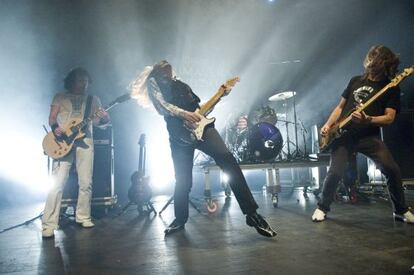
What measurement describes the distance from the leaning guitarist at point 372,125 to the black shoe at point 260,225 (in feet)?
3.25

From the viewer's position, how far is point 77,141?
13.0ft

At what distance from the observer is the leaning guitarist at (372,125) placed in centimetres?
329

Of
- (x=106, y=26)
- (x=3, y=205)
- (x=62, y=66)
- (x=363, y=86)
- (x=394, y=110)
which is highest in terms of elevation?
(x=106, y=26)

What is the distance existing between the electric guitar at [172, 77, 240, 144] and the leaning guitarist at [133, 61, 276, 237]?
0.02 m

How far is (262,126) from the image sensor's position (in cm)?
630

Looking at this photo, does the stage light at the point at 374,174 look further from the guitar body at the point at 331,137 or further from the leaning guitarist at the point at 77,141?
the leaning guitarist at the point at 77,141

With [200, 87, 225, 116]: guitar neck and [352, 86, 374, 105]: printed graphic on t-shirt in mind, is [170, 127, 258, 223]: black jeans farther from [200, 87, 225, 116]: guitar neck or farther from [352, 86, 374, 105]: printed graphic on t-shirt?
[352, 86, 374, 105]: printed graphic on t-shirt

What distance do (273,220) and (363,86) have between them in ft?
6.52

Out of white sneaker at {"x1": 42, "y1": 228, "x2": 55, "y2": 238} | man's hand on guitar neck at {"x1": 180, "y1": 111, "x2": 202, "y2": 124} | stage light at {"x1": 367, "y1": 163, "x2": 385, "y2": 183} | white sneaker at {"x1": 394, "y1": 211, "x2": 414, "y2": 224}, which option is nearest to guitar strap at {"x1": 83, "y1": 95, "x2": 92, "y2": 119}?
white sneaker at {"x1": 42, "y1": 228, "x2": 55, "y2": 238}

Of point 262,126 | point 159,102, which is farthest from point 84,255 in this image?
point 262,126

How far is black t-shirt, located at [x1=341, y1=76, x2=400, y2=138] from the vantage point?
3.31m

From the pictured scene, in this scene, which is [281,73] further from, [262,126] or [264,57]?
[262,126]

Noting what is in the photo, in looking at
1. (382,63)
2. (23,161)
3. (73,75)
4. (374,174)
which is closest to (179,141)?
(73,75)

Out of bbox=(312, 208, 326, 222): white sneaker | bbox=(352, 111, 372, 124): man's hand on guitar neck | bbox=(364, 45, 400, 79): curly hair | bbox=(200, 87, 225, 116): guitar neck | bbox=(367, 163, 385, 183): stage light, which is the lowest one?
bbox=(312, 208, 326, 222): white sneaker
